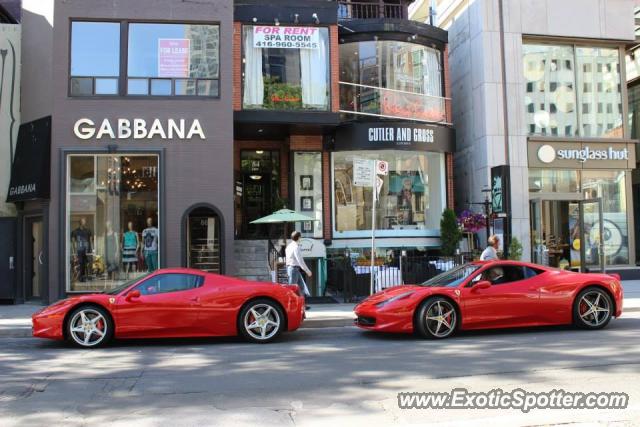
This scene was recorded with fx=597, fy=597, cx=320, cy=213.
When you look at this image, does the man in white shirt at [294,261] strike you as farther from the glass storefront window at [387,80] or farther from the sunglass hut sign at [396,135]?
the glass storefront window at [387,80]

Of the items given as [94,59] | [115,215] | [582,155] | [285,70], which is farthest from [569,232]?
[94,59]

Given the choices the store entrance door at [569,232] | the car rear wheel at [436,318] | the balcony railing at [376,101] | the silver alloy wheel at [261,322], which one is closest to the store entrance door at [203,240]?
the balcony railing at [376,101]

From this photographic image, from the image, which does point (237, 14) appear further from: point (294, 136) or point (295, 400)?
point (295, 400)

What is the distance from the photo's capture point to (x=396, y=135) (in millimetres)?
17344

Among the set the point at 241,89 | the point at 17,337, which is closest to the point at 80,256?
the point at 17,337

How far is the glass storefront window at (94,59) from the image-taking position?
14.8 m

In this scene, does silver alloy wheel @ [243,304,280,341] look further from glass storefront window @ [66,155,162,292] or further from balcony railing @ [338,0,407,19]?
balcony railing @ [338,0,407,19]

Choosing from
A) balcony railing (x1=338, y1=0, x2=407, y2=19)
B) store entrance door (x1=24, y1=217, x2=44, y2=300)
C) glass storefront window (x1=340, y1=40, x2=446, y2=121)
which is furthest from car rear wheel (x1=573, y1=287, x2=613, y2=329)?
balcony railing (x1=338, y1=0, x2=407, y2=19)

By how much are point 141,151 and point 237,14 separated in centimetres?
476

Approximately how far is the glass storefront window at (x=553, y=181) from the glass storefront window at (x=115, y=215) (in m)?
11.5

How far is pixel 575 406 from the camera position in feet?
17.2

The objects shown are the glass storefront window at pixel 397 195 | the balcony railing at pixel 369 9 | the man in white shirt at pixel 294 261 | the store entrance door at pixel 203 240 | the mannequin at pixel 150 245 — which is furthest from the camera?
the balcony railing at pixel 369 9

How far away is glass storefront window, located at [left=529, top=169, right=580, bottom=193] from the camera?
61.6ft

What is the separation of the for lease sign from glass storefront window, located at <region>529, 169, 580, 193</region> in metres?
8.02
